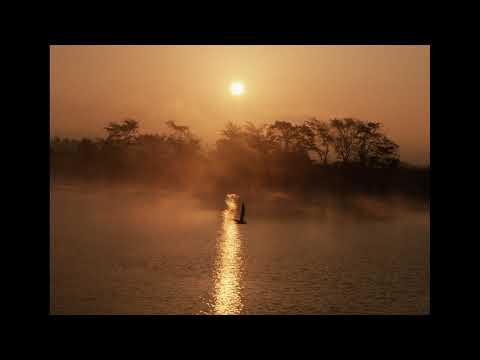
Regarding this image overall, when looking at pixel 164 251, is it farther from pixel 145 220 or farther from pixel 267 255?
pixel 145 220

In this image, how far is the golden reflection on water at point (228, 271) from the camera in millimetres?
24797

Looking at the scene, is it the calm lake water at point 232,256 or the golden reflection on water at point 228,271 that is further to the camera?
the calm lake water at point 232,256

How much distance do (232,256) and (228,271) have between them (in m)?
4.10

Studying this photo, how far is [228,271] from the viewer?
102ft

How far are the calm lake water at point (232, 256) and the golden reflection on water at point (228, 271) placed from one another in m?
0.09

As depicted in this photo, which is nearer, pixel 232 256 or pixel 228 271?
pixel 228 271

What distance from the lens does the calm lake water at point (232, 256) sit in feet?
86.2

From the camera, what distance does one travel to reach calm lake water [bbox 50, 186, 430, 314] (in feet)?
86.2

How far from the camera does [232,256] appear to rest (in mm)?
35125
